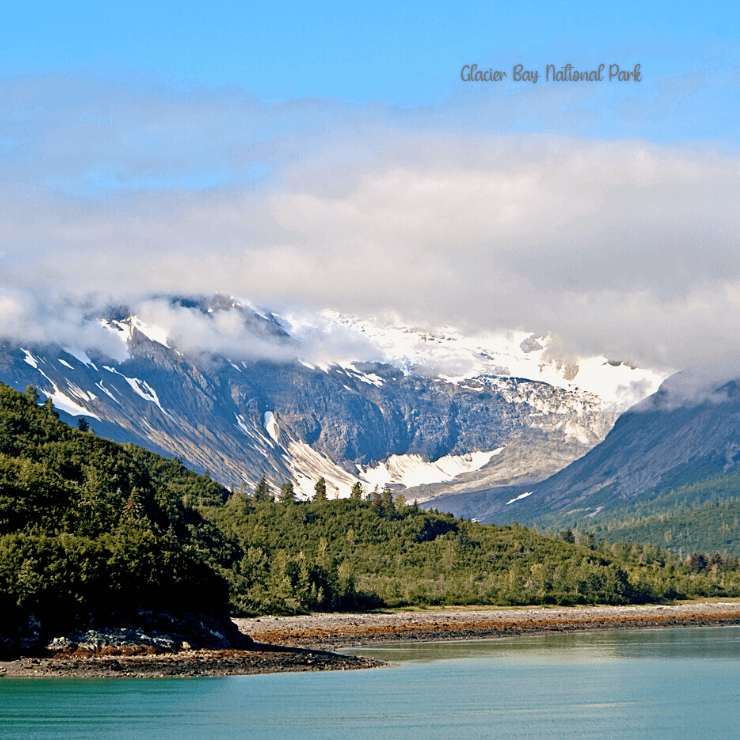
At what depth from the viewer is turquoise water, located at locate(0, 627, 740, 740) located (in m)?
93.8

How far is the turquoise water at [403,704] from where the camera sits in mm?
93812

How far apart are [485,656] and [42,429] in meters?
74.8

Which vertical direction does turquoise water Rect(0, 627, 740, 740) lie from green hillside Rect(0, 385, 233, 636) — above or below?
below

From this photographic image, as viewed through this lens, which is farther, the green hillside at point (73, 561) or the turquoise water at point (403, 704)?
the green hillside at point (73, 561)

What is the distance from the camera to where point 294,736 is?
91312 millimetres

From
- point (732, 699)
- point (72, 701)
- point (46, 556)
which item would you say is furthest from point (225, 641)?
point (732, 699)

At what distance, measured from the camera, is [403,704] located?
10594 cm

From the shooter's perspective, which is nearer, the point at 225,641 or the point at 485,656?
the point at 225,641

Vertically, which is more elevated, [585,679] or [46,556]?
[46,556]

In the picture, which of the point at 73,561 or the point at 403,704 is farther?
the point at 73,561

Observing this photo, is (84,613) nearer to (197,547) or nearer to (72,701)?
(72,701)

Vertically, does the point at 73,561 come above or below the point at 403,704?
above

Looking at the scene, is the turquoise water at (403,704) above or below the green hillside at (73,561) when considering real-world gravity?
below

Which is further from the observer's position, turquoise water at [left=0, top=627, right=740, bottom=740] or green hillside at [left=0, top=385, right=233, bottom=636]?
green hillside at [left=0, top=385, right=233, bottom=636]
